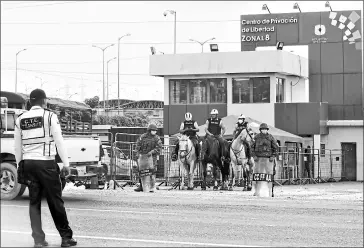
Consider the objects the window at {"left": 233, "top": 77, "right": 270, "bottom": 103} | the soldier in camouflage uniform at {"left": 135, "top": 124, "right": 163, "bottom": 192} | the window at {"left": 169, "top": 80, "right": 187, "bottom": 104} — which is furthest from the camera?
the window at {"left": 169, "top": 80, "right": 187, "bottom": 104}

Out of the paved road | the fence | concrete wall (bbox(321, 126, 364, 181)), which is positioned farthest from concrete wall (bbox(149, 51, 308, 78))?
the paved road

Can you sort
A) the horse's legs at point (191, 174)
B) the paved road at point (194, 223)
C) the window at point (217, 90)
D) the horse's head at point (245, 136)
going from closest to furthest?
1. the paved road at point (194, 223)
2. the horse's head at point (245, 136)
3. the horse's legs at point (191, 174)
4. the window at point (217, 90)

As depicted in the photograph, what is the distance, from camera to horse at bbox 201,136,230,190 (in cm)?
2367

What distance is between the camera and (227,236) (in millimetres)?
10664

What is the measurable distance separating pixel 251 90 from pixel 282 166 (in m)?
9.54

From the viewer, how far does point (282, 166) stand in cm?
3167

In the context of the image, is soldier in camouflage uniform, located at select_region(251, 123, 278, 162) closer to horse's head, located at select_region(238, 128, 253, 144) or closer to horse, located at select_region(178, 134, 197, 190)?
horse's head, located at select_region(238, 128, 253, 144)

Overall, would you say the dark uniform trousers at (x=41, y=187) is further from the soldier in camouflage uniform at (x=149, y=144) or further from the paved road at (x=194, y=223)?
the soldier in camouflage uniform at (x=149, y=144)

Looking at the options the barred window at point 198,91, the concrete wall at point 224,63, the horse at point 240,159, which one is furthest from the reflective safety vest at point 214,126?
the barred window at point 198,91

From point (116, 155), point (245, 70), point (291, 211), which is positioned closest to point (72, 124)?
point (116, 155)

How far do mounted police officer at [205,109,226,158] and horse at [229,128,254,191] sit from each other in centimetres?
53

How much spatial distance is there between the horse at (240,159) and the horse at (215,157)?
0.22m

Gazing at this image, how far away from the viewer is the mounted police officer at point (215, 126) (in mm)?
23047

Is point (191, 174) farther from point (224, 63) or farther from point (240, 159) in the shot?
point (224, 63)
